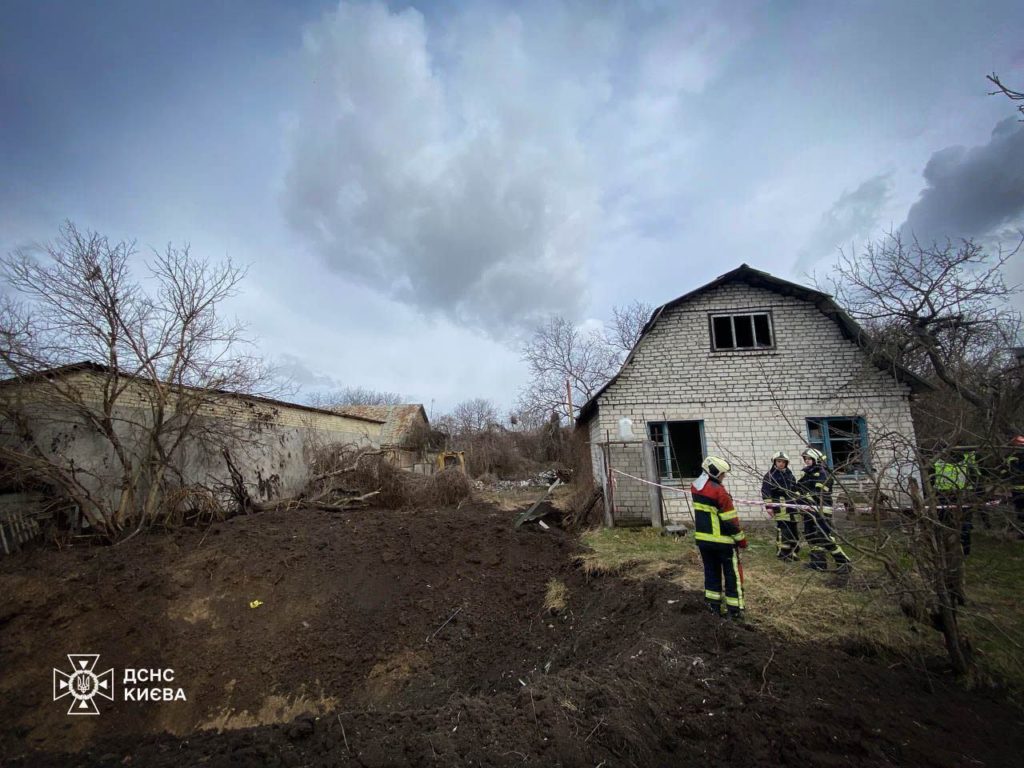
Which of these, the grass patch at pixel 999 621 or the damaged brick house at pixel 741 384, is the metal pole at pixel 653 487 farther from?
the grass patch at pixel 999 621

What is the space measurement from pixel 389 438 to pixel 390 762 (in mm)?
25267

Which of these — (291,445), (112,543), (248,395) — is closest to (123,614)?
(112,543)

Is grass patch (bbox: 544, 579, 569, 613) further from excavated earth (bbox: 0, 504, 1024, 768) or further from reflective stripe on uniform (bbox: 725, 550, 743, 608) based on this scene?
reflective stripe on uniform (bbox: 725, 550, 743, 608)

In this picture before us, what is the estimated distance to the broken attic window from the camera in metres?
10.2

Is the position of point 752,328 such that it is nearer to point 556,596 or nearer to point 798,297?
point 798,297

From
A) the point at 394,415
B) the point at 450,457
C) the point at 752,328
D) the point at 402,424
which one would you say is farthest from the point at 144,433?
the point at 394,415

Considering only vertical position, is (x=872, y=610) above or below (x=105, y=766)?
above

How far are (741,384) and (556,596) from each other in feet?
20.5

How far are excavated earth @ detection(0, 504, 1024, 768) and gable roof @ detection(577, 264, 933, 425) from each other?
5.06m

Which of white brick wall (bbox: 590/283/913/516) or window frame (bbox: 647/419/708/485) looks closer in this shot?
white brick wall (bbox: 590/283/913/516)

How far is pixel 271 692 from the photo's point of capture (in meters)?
5.49

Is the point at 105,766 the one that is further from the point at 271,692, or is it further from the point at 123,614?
the point at 123,614

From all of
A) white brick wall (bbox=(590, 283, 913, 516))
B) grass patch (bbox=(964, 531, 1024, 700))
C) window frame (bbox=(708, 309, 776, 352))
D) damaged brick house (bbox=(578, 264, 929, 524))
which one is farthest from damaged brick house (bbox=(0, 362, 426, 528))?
grass patch (bbox=(964, 531, 1024, 700))

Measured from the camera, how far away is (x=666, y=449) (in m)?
9.97
